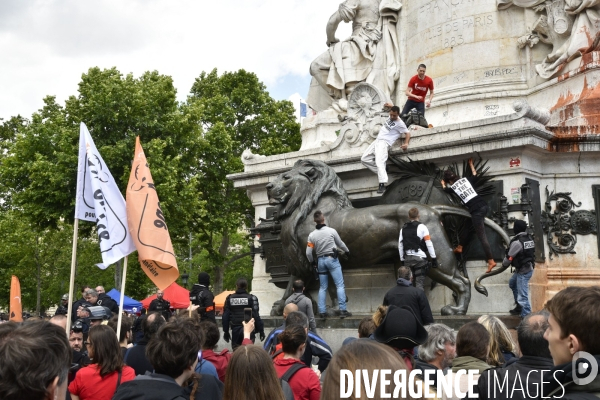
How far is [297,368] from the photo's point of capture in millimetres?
4938

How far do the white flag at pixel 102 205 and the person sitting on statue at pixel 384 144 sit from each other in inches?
209

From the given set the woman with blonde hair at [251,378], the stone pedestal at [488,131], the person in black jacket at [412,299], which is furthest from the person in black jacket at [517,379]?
the stone pedestal at [488,131]

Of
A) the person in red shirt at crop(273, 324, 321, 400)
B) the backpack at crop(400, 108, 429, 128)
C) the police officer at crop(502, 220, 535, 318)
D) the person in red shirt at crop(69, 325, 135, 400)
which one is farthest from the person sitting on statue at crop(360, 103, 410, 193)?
the person in red shirt at crop(69, 325, 135, 400)

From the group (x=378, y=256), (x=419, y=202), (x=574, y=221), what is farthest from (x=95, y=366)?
(x=574, y=221)

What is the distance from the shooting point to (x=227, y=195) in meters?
34.8

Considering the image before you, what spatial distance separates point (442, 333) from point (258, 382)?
174 centimetres

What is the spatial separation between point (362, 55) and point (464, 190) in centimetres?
662

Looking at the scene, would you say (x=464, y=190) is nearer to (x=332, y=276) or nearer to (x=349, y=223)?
(x=349, y=223)

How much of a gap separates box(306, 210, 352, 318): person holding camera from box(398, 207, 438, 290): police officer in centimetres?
110

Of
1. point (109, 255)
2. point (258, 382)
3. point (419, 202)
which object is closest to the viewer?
point (258, 382)

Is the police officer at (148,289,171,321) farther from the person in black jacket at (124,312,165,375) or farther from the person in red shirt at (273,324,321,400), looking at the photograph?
the person in red shirt at (273,324,321,400)

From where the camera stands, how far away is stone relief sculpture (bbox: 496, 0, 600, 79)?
44.6ft

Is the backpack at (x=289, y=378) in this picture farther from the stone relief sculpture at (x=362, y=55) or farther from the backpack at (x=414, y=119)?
the stone relief sculpture at (x=362, y=55)

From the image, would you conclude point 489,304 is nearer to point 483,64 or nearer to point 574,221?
point 574,221
